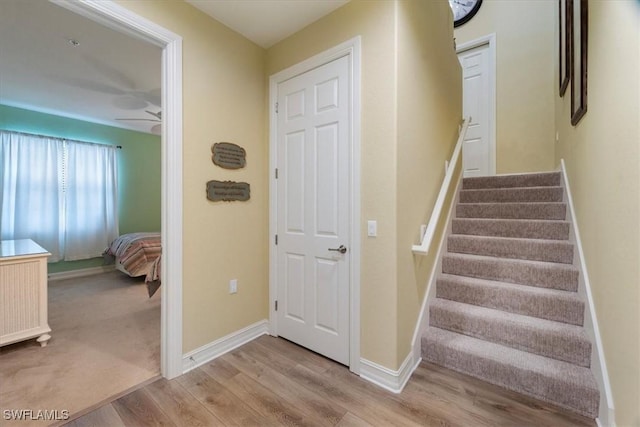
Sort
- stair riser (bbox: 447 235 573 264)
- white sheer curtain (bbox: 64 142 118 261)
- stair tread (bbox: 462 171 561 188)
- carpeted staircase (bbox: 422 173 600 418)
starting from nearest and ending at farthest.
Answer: carpeted staircase (bbox: 422 173 600 418) < stair riser (bbox: 447 235 573 264) < stair tread (bbox: 462 171 561 188) < white sheer curtain (bbox: 64 142 118 261)

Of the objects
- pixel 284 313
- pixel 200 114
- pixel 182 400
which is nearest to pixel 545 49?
pixel 200 114

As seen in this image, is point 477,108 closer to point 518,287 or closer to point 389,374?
point 518,287

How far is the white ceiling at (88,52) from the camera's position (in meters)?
2.02

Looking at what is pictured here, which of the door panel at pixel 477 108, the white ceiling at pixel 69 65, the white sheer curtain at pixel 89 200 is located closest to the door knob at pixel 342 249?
the white ceiling at pixel 69 65

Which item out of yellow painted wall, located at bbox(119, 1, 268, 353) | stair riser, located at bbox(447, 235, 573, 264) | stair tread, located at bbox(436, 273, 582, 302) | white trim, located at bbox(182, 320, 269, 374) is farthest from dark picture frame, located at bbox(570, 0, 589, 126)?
white trim, located at bbox(182, 320, 269, 374)

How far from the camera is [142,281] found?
4328mm

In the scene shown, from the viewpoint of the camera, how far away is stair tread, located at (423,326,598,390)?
1.55 metres

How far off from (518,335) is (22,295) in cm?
385

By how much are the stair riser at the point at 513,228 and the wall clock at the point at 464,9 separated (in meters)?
3.41

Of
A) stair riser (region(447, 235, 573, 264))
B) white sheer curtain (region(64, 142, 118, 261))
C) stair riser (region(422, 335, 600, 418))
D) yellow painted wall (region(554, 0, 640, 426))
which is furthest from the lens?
white sheer curtain (region(64, 142, 118, 261))

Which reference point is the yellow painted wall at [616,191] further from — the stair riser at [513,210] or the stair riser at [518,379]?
the stair riser at [513,210]

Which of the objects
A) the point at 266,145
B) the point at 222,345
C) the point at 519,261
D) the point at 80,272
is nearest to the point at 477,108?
the point at 519,261

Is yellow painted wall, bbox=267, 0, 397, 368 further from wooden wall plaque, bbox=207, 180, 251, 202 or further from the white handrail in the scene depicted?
wooden wall plaque, bbox=207, 180, 251, 202

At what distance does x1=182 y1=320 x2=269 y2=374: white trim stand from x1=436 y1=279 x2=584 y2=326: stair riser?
1.64 m
